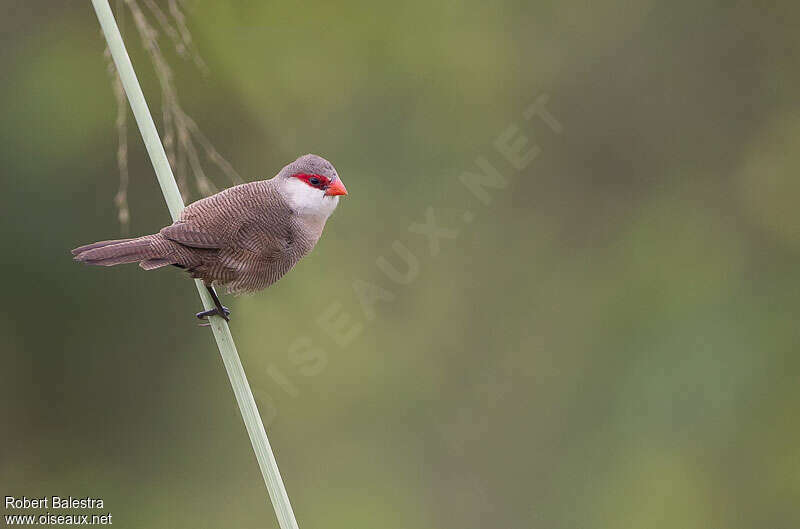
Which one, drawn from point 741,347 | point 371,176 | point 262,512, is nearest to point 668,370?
point 741,347

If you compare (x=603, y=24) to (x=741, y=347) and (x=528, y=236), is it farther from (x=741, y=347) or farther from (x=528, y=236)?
(x=741, y=347)

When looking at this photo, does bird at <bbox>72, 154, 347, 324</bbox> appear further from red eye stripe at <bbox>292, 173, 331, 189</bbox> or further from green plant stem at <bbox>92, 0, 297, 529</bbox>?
green plant stem at <bbox>92, 0, 297, 529</bbox>

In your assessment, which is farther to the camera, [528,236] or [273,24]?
[528,236]

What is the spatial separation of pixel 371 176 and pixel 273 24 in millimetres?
925

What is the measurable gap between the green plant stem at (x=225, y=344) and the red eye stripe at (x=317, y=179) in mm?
354

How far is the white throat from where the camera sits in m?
2.09

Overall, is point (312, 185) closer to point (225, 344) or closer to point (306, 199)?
point (306, 199)

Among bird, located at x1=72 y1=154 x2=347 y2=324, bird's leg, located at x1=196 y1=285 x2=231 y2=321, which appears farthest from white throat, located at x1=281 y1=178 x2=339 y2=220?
bird's leg, located at x1=196 y1=285 x2=231 y2=321

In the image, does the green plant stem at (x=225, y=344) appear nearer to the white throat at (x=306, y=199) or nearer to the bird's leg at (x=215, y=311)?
the bird's leg at (x=215, y=311)

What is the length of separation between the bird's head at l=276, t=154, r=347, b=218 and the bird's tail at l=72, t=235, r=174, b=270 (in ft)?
1.19

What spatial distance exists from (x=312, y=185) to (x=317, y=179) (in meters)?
0.02

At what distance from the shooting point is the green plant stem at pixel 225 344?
151 cm

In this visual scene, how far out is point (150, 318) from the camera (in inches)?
169

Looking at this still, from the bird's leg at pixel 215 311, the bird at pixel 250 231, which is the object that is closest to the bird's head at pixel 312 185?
the bird at pixel 250 231
